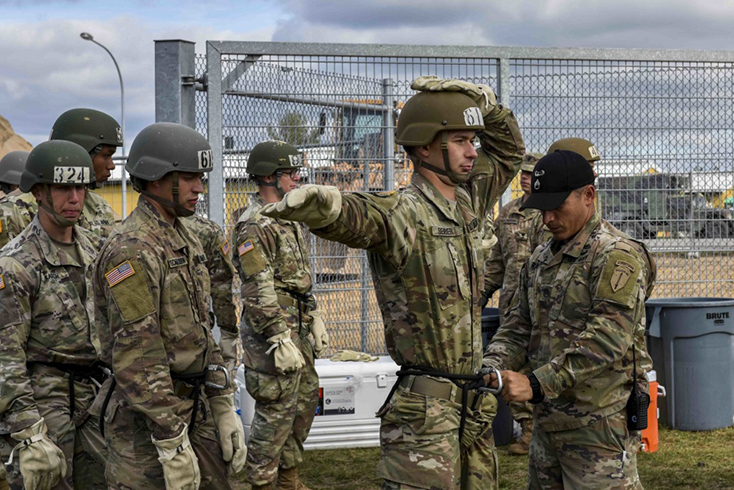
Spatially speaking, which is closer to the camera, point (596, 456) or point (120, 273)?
point (120, 273)

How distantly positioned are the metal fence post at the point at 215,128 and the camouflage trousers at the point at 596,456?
415 cm

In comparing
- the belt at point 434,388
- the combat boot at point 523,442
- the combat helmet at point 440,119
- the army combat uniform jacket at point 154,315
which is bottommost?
the combat boot at point 523,442

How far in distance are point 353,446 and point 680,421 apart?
2.96 meters

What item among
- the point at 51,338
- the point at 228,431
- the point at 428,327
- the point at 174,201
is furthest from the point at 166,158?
the point at 428,327

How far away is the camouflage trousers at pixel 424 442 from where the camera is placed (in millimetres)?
3576

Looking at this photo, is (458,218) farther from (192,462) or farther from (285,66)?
(285,66)

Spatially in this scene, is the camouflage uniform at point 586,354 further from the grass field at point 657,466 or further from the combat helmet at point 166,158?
the grass field at point 657,466

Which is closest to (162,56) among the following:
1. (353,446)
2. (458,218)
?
(353,446)

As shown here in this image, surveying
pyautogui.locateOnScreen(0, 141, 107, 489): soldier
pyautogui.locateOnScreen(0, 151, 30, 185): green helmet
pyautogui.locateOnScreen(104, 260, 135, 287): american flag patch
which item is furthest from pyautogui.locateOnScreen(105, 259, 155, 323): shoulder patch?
pyautogui.locateOnScreen(0, 151, 30, 185): green helmet

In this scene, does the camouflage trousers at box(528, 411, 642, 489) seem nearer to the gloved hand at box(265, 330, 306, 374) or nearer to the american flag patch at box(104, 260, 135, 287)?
the american flag patch at box(104, 260, 135, 287)

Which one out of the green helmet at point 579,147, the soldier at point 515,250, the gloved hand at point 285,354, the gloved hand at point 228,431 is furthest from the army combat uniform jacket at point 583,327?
the soldier at point 515,250

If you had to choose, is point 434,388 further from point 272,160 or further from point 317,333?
point 272,160

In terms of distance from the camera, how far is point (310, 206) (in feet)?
10.5

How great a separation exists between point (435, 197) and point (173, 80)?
4034 mm
